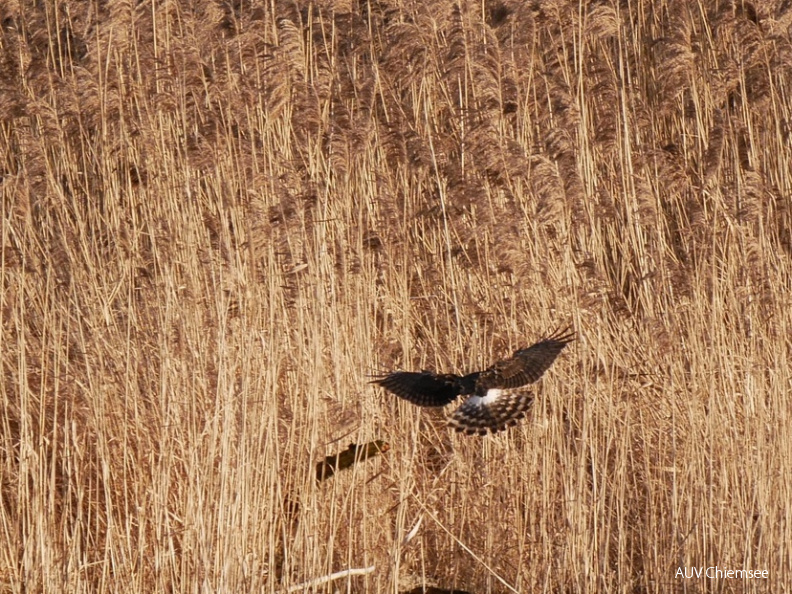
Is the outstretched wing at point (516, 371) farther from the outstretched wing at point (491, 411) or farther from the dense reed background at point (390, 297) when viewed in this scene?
the dense reed background at point (390, 297)

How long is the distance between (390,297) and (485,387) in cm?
116

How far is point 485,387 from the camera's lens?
3557 millimetres

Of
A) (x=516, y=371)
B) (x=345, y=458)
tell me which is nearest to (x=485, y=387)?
(x=516, y=371)

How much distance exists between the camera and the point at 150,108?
4797mm

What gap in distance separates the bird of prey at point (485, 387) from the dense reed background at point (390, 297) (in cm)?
46

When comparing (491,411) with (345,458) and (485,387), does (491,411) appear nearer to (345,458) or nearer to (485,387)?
(485,387)

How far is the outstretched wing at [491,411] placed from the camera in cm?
363

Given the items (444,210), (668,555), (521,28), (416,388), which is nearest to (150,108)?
(444,210)

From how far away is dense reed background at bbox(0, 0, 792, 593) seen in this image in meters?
3.93
